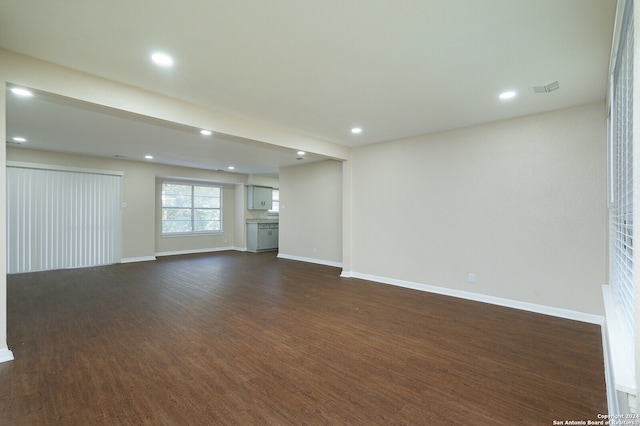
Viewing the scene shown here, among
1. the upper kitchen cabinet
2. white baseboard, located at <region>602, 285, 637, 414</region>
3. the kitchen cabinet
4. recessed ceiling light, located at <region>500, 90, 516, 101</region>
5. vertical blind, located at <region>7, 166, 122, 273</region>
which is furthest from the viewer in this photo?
the upper kitchen cabinet

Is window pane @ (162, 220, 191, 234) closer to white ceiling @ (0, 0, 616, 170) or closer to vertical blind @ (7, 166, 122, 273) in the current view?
vertical blind @ (7, 166, 122, 273)

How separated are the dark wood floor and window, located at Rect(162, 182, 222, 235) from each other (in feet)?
14.3

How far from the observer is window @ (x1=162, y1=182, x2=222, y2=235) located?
8.88m

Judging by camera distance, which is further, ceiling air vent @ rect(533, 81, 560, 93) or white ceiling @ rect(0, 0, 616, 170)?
ceiling air vent @ rect(533, 81, 560, 93)

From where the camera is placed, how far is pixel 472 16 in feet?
6.45

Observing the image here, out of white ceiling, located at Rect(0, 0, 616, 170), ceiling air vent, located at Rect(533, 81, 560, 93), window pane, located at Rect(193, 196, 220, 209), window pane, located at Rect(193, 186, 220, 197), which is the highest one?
white ceiling, located at Rect(0, 0, 616, 170)

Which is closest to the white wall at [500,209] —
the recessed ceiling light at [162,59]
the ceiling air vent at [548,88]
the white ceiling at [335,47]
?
the white ceiling at [335,47]

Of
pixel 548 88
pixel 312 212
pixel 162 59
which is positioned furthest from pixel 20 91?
pixel 312 212

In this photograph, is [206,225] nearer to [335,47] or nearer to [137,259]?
[137,259]

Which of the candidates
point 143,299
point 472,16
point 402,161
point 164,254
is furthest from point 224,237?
point 472,16

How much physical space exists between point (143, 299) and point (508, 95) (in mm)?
5427

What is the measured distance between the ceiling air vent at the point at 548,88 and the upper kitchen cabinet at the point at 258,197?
8.05m

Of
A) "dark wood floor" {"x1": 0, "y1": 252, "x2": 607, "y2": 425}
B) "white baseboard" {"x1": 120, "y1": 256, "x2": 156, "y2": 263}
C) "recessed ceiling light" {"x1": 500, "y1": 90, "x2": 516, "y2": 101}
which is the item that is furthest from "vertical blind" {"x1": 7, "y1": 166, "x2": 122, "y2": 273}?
"recessed ceiling light" {"x1": 500, "y1": 90, "x2": 516, "y2": 101}

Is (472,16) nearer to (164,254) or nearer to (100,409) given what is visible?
(100,409)
